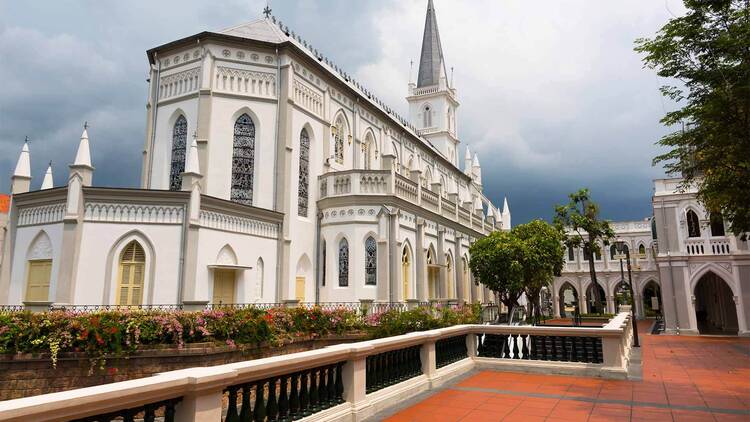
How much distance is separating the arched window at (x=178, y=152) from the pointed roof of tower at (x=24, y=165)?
5.97 metres

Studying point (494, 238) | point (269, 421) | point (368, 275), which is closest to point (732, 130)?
point (269, 421)

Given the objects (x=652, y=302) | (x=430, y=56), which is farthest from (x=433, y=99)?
(x=652, y=302)

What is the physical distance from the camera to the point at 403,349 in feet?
30.3

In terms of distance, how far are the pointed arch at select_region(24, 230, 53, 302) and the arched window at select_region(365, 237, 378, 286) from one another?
13474 millimetres

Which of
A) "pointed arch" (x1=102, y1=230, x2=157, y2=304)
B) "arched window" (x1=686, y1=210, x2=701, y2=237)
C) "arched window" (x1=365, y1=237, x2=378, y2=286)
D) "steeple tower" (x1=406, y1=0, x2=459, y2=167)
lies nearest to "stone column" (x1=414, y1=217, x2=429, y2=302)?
"arched window" (x1=365, y1=237, x2=378, y2=286)

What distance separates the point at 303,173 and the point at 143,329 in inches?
569

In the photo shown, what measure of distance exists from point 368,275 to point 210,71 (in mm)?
12847

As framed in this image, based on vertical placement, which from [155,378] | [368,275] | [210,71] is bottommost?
[155,378]

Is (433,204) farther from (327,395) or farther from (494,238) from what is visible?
(327,395)

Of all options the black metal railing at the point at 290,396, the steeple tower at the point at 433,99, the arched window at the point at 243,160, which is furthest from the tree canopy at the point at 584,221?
the black metal railing at the point at 290,396

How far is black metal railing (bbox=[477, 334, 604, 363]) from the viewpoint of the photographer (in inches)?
435

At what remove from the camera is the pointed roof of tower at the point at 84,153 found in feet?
59.4

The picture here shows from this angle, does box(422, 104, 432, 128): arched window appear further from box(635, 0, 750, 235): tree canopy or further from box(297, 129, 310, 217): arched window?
box(635, 0, 750, 235): tree canopy

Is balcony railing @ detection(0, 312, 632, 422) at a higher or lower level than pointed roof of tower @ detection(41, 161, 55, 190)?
lower
